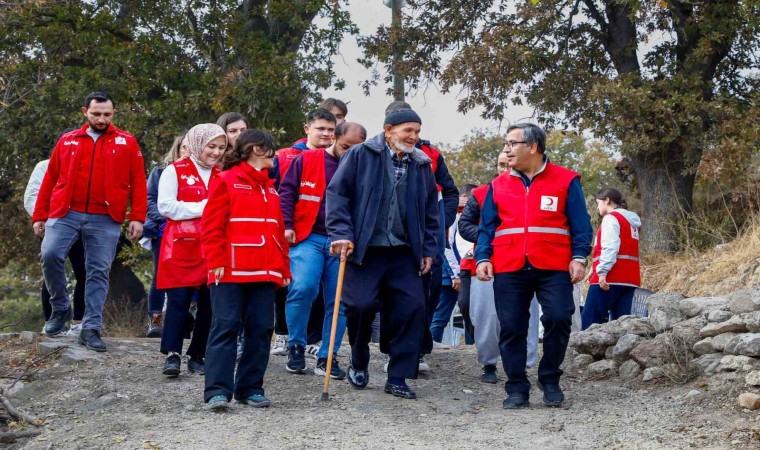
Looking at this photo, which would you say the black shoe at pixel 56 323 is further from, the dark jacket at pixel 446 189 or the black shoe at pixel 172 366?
the dark jacket at pixel 446 189

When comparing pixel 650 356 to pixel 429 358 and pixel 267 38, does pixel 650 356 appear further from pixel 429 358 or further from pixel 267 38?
pixel 267 38

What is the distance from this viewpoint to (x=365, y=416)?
6312mm

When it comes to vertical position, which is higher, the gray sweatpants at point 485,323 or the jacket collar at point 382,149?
the jacket collar at point 382,149

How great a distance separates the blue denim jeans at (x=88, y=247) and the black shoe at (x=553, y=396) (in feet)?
11.3

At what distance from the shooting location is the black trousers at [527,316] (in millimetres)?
6594

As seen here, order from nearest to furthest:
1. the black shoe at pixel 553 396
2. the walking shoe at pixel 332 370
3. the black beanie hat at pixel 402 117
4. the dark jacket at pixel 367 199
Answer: the black shoe at pixel 553 396, the dark jacket at pixel 367 199, the black beanie hat at pixel 402 117, the walking shoe at pixel 332 370

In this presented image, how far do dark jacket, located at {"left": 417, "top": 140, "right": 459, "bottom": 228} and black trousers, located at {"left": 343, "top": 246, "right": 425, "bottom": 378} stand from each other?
3.35ft

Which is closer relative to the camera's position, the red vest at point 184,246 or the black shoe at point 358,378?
the black shoe at point 358,378

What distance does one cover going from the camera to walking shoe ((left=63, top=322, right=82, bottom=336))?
855 centimetres

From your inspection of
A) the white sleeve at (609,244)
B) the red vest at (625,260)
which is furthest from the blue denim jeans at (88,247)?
the red vest at (625,260)

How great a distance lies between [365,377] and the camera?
715cm

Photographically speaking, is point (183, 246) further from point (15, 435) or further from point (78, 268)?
point (15, 435)

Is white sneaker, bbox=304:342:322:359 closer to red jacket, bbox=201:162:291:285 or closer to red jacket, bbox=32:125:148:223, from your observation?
red jacket, bbox=32:125:148:223

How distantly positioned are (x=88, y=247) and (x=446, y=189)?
9.15 ft
